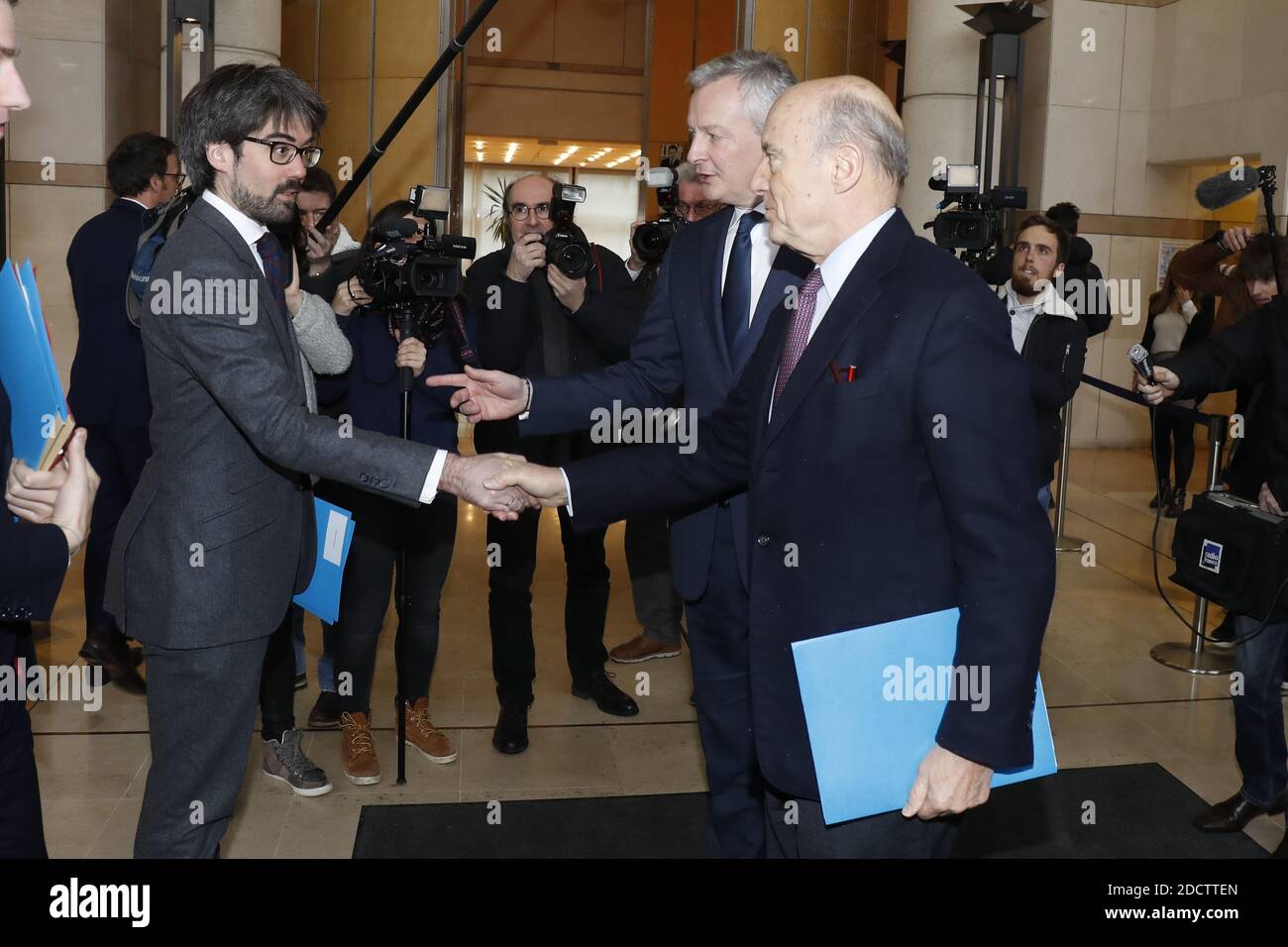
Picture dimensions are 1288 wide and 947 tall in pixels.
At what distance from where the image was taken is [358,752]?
399 centimetres

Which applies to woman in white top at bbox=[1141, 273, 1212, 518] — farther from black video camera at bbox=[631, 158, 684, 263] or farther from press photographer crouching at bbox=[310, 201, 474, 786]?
press photographer crouching at bbox=[310, 201, 474, 786]

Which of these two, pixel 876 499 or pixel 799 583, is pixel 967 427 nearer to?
pixel 876 499

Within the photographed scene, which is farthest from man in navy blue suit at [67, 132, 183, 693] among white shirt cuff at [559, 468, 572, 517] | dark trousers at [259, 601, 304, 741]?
white shirt cuff at [559, 468, 572, 517]

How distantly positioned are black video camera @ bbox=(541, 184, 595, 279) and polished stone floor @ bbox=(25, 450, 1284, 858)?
5.41 ft

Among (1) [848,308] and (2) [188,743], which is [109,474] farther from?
(1) [848,308]

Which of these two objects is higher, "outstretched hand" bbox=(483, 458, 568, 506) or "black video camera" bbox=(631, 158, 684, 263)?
"black video camera" bbox=(631, 158, 684, 263)

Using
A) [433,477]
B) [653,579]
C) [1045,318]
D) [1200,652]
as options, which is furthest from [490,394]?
[1200,652]

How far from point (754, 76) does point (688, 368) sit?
716 millimetres

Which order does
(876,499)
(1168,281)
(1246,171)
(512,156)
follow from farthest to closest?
(512,156) → (1168,281) → (1246,171) → (876,499)

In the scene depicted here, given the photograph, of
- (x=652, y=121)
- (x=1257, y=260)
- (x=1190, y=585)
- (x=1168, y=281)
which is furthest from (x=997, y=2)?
(x=652, y=121)

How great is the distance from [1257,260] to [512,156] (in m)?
8.86

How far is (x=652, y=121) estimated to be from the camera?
12.4 meters

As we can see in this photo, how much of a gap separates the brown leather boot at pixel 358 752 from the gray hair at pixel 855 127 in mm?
2712

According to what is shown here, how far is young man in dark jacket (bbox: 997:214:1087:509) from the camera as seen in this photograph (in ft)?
16.4
